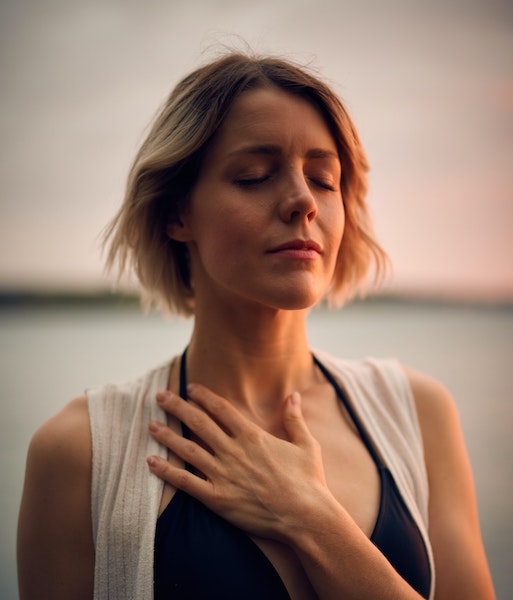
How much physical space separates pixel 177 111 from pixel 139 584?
129 centimetres

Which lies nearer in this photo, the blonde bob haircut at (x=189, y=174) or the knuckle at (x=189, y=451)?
the knuckle at (x=189, y=451)

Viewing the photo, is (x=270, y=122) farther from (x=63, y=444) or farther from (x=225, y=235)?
(x=63, y=444)

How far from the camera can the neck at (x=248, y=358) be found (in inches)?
61.0

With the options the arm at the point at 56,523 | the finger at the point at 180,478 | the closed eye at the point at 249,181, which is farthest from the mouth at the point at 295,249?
the arm at the point at 56,523

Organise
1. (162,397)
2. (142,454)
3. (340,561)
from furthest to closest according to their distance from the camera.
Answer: (162,397) < (142,454) < (340,561)

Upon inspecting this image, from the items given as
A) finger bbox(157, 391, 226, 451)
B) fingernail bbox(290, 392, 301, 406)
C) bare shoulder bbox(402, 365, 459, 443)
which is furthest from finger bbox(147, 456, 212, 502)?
bare shoulder bbox(402, 365, 459, 443)

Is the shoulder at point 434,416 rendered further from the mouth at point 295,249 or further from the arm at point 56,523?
the arm at point 56,523

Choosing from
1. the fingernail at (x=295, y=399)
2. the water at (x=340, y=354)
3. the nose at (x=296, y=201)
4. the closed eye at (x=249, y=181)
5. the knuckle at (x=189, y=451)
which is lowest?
the water at (x=340, y=354)

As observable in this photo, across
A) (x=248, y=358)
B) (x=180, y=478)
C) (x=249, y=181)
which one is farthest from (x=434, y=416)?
(x=249, y=181)

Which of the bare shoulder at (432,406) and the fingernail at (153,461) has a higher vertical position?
the bare shoulder at (432,406)

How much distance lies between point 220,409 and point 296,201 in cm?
61

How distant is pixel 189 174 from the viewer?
60.6 inches

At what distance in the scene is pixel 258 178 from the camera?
4.61 ft

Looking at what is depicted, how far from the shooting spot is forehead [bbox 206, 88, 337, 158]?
1407 millimetres
